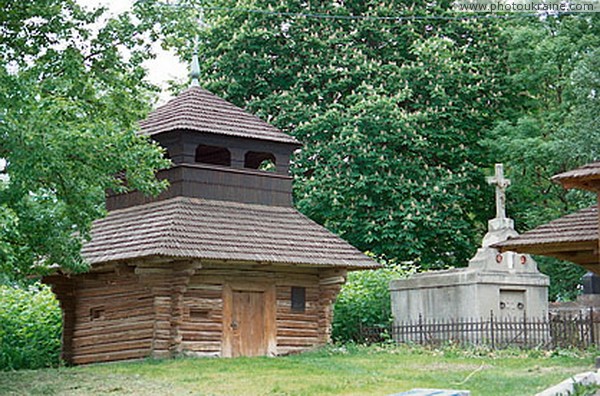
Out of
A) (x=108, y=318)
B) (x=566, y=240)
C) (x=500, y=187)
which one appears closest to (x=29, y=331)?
(x=108, y=318)

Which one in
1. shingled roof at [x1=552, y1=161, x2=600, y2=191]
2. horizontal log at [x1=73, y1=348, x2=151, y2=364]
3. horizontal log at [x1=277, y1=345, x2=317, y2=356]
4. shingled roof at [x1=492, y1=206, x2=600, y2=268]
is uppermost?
shingled roof at [x1=552, y1=161, x2=600, y2=191]

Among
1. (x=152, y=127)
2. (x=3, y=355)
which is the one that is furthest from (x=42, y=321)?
(x=152, y=127)

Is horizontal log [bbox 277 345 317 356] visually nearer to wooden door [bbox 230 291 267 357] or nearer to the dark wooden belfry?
the dark wooden belfry

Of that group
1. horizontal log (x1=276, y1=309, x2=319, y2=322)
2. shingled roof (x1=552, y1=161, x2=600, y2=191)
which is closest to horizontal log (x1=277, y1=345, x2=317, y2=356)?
horizontal log (x1=276, y1=309, x2=319, y2=322)

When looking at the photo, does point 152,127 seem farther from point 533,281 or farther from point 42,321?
point 533,281

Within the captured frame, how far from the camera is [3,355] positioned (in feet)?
89.1

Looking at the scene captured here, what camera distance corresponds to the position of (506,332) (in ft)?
81.5

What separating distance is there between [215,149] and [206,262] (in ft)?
17.3

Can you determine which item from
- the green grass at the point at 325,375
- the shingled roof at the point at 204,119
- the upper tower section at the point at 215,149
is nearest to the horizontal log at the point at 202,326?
the green grass at the point at 325,375

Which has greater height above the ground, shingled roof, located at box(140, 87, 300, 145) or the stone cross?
shingled roof, located at box(140, 87, 300, 145)

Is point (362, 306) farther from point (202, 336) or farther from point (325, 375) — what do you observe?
point (325, 375)

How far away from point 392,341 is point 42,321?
9.80 meters

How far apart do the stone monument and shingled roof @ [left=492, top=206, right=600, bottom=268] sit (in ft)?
12.8

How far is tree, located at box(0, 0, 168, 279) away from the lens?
17.4m
